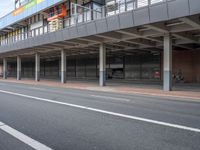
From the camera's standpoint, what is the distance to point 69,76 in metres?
53.7

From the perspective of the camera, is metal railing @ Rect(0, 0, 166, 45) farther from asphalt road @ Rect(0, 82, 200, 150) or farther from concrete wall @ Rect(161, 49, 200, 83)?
asphalt road @ Rect(0, 82, 200, 150)

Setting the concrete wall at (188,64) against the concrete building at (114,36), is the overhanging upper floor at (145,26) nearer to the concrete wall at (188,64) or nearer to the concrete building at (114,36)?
the concrete building at (114,36)

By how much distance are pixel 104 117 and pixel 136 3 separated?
1616cm

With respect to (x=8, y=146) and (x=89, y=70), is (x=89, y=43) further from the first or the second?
(x=8, y=146)

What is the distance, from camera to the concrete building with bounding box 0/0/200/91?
1956cm

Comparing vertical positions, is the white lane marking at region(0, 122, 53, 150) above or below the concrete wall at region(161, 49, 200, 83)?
below

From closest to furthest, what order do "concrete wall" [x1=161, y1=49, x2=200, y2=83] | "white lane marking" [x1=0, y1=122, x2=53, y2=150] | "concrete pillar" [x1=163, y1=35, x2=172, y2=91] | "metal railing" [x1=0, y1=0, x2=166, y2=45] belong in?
"white lane marking" [x1=0, y1=122, x2=53, y2=150]
"concrete pillar" [x1=163, y1=35, x2=172, y2=91]
"metal railing" [x1=0, y1=0, x2=166, y2=45]
"concrete wall" [x1=161, y1=49, x2=200, y2=83]

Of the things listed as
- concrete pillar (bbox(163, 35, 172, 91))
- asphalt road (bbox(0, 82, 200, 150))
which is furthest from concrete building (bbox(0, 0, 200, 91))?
asphalt road (bbox(0, 82, 200, 150))

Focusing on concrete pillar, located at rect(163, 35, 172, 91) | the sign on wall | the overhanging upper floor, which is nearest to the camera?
the overhanging upper floor

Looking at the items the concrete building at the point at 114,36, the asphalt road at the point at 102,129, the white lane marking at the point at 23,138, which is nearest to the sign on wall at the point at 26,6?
the concrete building at the point at 114,36

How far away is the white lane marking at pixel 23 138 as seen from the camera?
18.2 ft

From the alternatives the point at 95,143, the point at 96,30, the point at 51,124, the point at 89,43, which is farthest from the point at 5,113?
the point at 89,43

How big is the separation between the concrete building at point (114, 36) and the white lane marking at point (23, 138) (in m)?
13.5

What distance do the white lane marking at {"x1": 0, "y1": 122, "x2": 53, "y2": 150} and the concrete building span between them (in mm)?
13509
